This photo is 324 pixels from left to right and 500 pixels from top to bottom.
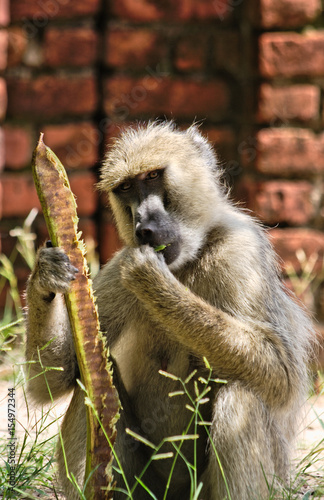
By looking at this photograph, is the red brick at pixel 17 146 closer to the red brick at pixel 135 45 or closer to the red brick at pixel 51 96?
the red brick at pixel 51 96

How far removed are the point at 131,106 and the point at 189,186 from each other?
1.46 metres

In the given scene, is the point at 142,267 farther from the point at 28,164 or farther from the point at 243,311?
the point at 28,164

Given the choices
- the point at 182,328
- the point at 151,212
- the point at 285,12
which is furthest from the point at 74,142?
the point at 182,328

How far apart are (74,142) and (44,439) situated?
1726 millimetres

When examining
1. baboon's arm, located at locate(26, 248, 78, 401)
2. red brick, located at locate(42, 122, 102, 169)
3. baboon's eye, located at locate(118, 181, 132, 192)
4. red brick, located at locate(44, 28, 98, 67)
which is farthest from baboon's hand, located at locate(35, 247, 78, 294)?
red brick, located at locate(44, 28, 98, 67)

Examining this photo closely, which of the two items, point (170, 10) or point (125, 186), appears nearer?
point (125, 186)

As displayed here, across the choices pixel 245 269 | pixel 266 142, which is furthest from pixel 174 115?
pixel 245 269

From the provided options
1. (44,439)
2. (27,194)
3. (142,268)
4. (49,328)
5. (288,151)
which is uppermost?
(142,268)

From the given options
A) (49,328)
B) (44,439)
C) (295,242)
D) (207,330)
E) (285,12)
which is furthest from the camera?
(295,242)

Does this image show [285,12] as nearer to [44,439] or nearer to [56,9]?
[56,9]

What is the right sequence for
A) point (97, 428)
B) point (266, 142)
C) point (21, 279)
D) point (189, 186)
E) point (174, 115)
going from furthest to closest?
point (21, 279)
point (174, 115)
point (266, 142)
point (189, 186)
point (97, 428)

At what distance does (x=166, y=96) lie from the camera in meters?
4.16

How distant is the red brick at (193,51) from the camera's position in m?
4.10

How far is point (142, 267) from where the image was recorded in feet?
7.98
